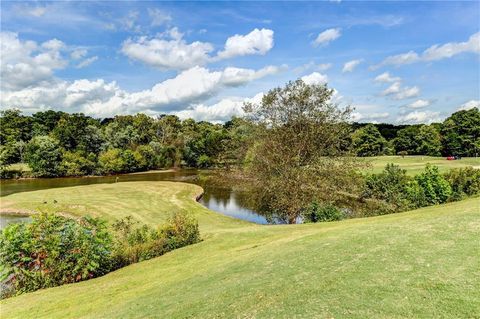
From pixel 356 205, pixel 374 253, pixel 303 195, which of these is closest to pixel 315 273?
pixel 374 253

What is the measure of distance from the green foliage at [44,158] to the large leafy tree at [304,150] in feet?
223

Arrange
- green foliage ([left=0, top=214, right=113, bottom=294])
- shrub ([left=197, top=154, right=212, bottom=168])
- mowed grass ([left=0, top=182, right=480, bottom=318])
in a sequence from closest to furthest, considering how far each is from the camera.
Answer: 1. mowed grass ([left=0, top=182, right=480, bottom=318])
2. green foliage ([left=0, top=214, right=113, bottom=294])
3. shrub ([left=197, top=154, right=212, bottom=168])

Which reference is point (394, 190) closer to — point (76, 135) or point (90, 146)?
point (90, 146)

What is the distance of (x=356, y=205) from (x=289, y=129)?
16.3 m

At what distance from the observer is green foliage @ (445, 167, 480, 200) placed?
1418 inches

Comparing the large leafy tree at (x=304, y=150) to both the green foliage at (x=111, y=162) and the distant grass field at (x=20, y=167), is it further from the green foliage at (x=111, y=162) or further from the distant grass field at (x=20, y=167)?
the distant grass field at (x=20, y=167)

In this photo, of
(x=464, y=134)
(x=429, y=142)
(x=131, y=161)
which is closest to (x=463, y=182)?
(x=464, y=134)

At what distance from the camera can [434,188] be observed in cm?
3569

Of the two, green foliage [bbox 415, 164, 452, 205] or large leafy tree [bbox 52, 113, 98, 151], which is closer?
green foliage [bbox 415, 164, 452, 205]

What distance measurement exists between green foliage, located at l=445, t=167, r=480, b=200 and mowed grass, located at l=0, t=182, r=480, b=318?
28010 mm

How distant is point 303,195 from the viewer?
3102 centimetres

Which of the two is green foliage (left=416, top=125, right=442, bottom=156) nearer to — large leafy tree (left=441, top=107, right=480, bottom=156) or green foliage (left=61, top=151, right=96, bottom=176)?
large leafy tree (left=441, top=107, right=480, bottom=156)

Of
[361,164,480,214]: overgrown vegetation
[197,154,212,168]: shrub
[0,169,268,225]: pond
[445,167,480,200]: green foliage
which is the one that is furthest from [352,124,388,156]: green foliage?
[361,164,480,214]: overgrown vegetation

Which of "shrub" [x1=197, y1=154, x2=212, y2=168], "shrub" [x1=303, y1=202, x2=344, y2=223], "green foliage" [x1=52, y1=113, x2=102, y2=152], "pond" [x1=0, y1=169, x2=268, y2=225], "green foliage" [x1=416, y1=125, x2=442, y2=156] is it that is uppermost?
"green foliage" [x1=52, y1=113, x2=102, y2=152]
